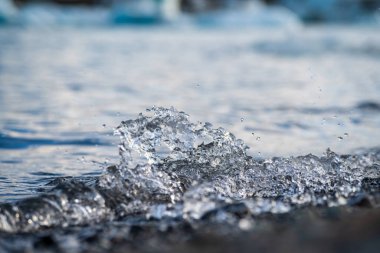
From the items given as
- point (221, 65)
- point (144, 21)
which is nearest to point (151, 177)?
point (221, 65)

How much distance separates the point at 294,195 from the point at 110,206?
0.68 metres

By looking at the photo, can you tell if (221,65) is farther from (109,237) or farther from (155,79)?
(109,237)

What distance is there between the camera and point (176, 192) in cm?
254

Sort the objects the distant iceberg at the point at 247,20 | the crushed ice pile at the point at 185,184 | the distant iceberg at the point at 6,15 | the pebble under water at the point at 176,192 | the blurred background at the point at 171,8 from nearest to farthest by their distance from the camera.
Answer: the pebble under water at the point at 176,192
the crushed ice pile at the point at 185,184
the distant iceberg at the point at 6,15
the blurred background at the point at 171,8
the distant iceberg at the point at 247,20

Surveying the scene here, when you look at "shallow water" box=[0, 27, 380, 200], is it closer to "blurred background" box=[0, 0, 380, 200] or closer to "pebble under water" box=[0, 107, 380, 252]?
"blurred background" box=[0, 0, 380, 200]

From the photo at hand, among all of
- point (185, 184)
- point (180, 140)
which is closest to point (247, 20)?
point (180, 140)

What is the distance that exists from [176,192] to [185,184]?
0.10 meters

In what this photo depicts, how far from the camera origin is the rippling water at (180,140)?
7.75ft

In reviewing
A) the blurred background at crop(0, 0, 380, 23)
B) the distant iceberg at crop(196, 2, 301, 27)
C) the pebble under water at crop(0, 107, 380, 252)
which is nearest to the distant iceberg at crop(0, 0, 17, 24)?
the blurred background at crop(0, 0, 380, 23)

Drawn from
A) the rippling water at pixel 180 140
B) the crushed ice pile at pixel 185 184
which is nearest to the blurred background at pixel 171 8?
the rippling water at pixel 180 140

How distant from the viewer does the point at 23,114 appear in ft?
15.6

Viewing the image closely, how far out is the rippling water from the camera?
7.75ft

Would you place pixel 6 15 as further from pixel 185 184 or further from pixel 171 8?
pixel 185 184

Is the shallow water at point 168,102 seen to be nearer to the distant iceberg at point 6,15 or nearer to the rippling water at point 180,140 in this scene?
the rippling water at point 180,140
